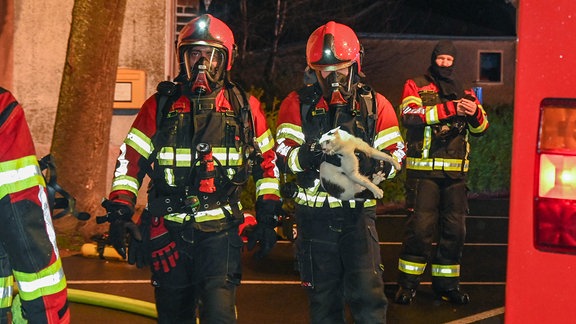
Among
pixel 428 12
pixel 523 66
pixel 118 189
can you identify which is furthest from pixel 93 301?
pixel 428 12

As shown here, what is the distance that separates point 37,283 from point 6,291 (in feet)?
0.67

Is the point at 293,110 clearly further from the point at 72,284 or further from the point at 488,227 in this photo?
the point at 488,227

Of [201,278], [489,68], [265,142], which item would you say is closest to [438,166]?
[265,142]

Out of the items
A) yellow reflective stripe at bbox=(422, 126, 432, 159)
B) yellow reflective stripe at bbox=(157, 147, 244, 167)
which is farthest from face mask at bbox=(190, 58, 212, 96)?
yellow reflective stripe at bbox=(422, 126, 432, 159)

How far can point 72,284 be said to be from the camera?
907 cm

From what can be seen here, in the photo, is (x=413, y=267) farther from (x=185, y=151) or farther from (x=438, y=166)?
(x=185, y=151)

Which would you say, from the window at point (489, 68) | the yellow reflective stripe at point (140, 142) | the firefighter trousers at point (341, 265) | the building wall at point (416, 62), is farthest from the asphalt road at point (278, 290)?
the window at point (489, 68)

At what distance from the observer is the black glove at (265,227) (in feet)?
17.7

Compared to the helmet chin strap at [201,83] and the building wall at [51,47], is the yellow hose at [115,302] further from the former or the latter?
the building wall at [51,47]

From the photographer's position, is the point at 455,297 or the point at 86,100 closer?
the point at 455,297

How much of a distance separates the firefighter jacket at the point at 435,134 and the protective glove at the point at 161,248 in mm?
2908

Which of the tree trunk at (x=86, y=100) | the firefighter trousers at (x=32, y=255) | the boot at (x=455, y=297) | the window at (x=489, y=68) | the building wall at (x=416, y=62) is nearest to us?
the firefighter trousers at (x=32, y=255)

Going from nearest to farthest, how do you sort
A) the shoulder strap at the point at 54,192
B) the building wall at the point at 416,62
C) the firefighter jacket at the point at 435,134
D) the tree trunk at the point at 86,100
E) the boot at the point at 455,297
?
the shoulder strap at the point at 54,192 < the firefighter jacket at the point at 435,134 < the boot at the point at 455,297 < the tree trunk at the point at 86,100 < the building wall at the point at 416,62

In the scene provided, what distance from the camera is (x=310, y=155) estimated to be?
18.2ft
